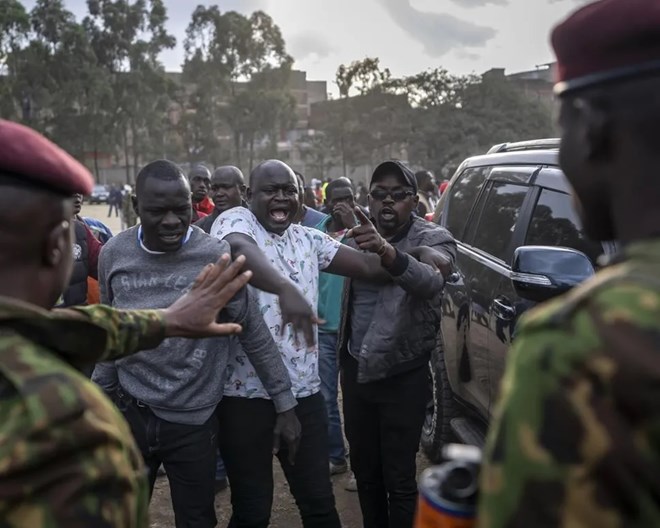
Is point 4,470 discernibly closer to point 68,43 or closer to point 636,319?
point 636,319

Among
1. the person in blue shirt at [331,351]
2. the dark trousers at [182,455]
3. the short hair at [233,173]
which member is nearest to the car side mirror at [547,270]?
the dark trousers at [182,455]

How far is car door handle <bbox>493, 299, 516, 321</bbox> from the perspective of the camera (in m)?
3.42

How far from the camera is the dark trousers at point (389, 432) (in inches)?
131

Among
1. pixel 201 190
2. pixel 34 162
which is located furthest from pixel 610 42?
pixel 201 190

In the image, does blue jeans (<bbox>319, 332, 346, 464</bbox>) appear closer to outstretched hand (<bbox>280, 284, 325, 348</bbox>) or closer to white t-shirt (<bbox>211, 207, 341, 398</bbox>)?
white t-shirt (<bbox>211, 207, 341, 398</bbox>)

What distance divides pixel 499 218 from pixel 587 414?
3.55 metres

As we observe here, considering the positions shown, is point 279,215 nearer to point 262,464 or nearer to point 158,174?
point 158,174

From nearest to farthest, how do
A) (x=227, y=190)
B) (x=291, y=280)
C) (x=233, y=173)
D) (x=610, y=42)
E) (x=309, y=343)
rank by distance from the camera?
(x=610, y=42), (x=309, y=343), (x=291, y=280), (x=227, y=190), (x=233, y=173)

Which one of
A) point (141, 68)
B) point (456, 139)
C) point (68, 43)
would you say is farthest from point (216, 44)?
point (456, 139)

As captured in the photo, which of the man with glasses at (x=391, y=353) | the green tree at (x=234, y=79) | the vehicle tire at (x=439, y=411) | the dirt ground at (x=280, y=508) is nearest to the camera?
the man with glasses at (x=391, y=353)

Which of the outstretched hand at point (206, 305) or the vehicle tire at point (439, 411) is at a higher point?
the outstretched hand at point (206, 305)

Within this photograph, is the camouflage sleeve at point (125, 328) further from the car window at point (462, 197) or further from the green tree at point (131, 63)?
the green tree at point (131, 63)

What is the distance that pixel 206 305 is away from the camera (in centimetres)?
198

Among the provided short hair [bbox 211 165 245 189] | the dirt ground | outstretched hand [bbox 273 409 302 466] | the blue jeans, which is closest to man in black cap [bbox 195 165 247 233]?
short hair [bbox 211 165 245 189]
